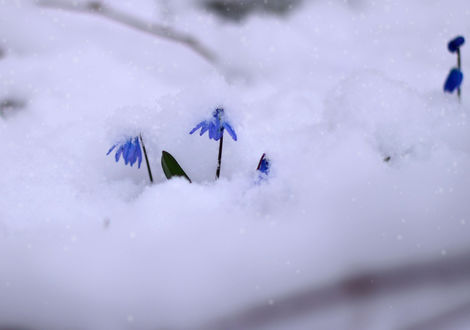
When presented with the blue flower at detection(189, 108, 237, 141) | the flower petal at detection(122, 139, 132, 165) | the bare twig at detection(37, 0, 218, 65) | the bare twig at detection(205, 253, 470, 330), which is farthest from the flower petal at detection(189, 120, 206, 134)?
the bare twig at detection(37, 0, 218, 65)

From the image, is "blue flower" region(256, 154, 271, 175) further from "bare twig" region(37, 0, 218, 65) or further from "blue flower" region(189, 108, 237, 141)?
"bare twig" region(37, 0, 218, 65)

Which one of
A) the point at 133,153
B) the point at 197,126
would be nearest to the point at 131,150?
the point at 133,153

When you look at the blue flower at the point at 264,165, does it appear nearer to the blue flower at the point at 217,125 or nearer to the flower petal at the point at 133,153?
the blue flower at the point at 217,125

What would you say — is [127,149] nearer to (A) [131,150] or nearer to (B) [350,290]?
(A) [131,150]

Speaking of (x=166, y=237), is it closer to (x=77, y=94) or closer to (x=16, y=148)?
(x=16, y=148)

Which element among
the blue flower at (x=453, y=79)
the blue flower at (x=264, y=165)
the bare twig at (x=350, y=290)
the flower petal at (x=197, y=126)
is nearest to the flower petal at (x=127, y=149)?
the flower petal at (x=197, y=126)

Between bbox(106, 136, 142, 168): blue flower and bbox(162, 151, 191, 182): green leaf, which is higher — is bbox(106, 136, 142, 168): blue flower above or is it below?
above
